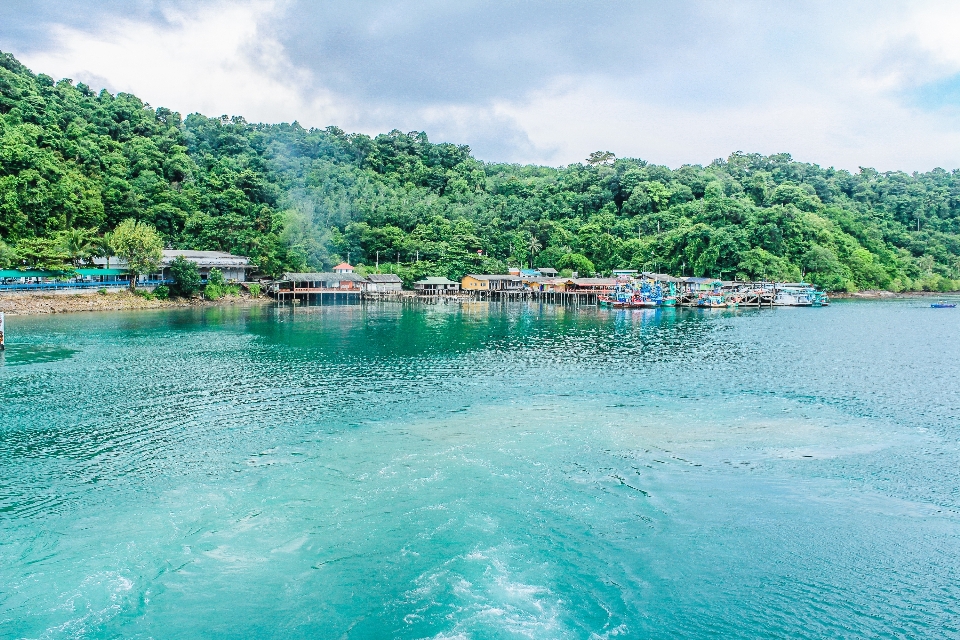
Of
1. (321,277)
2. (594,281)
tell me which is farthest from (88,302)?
(594,281)

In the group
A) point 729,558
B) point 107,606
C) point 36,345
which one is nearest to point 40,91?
point 36,345

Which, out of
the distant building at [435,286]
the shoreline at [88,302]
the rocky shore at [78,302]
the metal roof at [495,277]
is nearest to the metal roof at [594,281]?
the metal roof at [495,277]

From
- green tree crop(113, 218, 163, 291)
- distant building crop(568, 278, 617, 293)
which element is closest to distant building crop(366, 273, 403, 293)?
distant building crop(568, 278, 617, 293)

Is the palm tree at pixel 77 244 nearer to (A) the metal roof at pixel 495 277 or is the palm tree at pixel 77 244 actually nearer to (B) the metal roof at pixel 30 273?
(B) the metal roof at pixel 30 273

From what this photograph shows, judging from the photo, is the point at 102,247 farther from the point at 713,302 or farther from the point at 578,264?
the point at 713,302

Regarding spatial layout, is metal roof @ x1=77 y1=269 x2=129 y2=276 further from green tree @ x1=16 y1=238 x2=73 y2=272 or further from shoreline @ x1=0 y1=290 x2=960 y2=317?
shoreline @ x1=0 y1=290 x2=960 y2=317
